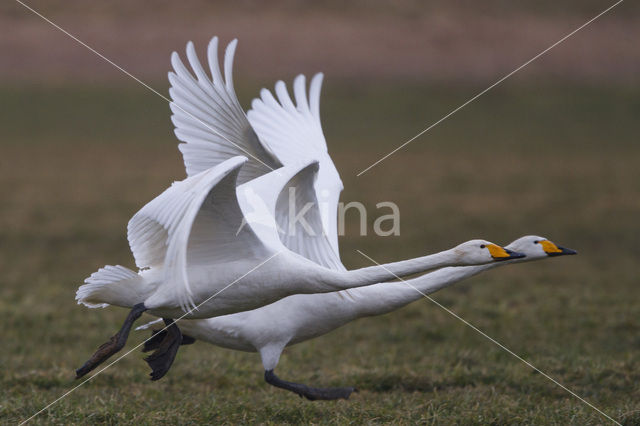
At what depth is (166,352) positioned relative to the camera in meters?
6.06

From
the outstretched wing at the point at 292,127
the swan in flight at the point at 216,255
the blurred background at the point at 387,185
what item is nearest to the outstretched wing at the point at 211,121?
the swan in flight at the point at 216,255

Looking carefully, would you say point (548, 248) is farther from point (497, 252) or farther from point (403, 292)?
point (403, 292)

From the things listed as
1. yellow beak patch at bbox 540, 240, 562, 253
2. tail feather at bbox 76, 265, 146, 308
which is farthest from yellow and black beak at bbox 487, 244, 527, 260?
tail feather at bbox 76, 265, 146, 308

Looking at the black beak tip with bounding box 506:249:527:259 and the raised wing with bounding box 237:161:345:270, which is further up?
the raised wing with bounding box 237:161:345:270

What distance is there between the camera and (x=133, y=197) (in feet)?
54.4

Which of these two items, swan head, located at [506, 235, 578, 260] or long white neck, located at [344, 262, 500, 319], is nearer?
swan head, located at [506, 235, 578, 260]

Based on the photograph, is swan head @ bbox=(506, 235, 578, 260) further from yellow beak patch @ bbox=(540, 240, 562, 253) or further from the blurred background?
the blurred background

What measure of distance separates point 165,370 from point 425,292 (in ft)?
5.79

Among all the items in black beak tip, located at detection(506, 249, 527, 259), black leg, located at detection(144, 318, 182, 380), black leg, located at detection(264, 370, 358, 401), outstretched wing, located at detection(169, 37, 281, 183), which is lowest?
black leg, located at detection(264, 370, 358, 401)

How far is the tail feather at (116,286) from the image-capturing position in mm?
5820

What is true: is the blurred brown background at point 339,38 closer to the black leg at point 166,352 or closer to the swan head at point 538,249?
the black leg at point 166,352

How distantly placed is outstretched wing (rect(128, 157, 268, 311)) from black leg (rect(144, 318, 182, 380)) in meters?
0.53

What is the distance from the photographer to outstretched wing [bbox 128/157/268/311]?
4.78 metres

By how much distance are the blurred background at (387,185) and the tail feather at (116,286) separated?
2.07 feet
